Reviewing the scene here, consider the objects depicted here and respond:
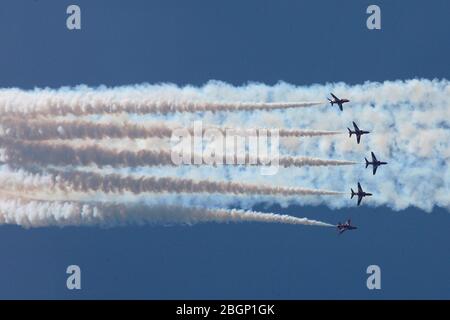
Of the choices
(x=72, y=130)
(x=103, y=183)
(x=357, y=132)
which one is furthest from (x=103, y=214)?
(x=357, y=132)

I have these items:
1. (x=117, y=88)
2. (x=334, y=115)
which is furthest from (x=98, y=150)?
(x=334, y=115)

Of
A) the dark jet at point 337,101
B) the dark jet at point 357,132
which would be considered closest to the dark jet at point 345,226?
the dark jet at point 357,132

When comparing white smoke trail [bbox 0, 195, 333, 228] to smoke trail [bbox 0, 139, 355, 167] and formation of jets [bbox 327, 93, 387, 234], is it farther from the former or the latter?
formation of jets [bbox 327, 93, 387, 234]

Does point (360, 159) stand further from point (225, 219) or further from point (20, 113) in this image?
point (20, 113)

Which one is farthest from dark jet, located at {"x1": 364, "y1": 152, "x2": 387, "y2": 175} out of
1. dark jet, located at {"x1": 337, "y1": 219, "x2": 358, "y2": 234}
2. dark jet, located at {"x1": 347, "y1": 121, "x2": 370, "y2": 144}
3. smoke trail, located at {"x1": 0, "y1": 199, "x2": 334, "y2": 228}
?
smoke trail, located at {"x1": 0, "y1": 199, "x2": 334, "y2": 228}

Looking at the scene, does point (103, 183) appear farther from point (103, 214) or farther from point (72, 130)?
point (72, 130)

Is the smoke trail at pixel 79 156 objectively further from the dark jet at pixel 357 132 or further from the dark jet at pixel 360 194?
the dark jet at pixel 357 132
